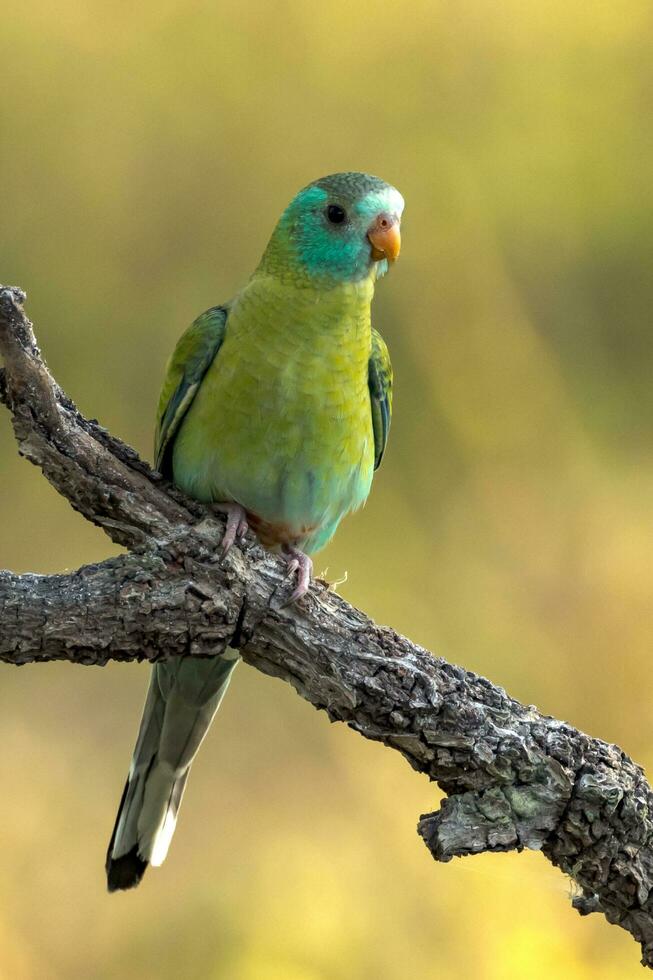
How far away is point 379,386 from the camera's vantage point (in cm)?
300

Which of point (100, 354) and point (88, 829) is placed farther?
point (100, 354)

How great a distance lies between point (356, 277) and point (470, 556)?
238 centimetres

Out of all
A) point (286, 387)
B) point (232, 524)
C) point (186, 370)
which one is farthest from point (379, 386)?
point (232, 524)

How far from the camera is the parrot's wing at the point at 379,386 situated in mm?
2982

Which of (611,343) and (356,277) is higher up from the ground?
(611,343)

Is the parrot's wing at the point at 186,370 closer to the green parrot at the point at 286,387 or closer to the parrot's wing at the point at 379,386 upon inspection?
the green parrot at the point at 286,387

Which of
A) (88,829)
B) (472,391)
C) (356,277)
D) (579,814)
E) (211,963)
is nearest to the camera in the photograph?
(579,814)

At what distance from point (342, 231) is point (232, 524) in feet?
2.43

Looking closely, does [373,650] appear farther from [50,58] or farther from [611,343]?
[50,58]

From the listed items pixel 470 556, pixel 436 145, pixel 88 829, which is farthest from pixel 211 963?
pixel 436 145

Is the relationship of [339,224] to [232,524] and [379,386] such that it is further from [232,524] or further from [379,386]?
[232,524]

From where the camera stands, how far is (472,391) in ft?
16.2

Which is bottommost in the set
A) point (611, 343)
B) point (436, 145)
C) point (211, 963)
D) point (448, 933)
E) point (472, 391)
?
point (211, 963)

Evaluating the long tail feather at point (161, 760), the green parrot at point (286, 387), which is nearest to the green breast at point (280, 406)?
the green parrot at point (286, 387)
